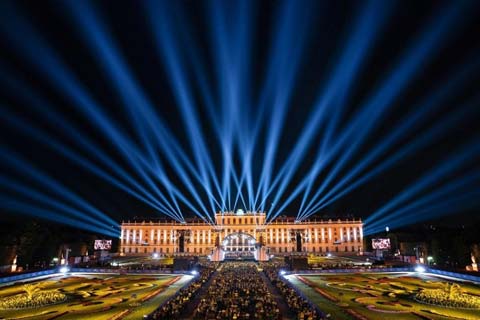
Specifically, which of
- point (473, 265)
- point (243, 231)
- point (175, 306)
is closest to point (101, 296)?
point (175, 306)

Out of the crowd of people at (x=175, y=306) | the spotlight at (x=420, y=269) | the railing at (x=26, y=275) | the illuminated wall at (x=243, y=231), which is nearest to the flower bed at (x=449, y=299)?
the crowd of people at (x=175, y=306)

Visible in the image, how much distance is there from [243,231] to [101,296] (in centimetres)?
9634

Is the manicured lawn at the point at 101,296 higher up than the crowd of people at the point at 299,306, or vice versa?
the crowd of people at the point at 299,306

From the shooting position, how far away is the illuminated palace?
124938 mm

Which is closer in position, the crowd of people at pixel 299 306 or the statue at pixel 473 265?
the crowd of people at pixel 299 306

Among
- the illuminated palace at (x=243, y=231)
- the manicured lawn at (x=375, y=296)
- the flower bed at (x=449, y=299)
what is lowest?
the manicured lawn at (x=375, y=296)

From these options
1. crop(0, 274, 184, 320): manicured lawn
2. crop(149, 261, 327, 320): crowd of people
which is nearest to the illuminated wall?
crop(0, 274, 184, 320): manicured lawn

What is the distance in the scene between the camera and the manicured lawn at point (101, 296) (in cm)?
2608

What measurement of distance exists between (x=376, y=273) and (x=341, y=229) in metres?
75.6

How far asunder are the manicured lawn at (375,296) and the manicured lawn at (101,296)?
15.5 metres

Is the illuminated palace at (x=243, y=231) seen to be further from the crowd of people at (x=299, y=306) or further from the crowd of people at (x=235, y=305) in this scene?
the crowd of people at (x=299, y=306)

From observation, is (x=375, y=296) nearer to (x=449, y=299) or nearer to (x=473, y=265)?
(x=449, y=299)

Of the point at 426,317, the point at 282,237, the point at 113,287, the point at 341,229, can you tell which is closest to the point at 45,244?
the point at 113,287

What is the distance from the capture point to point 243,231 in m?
128
